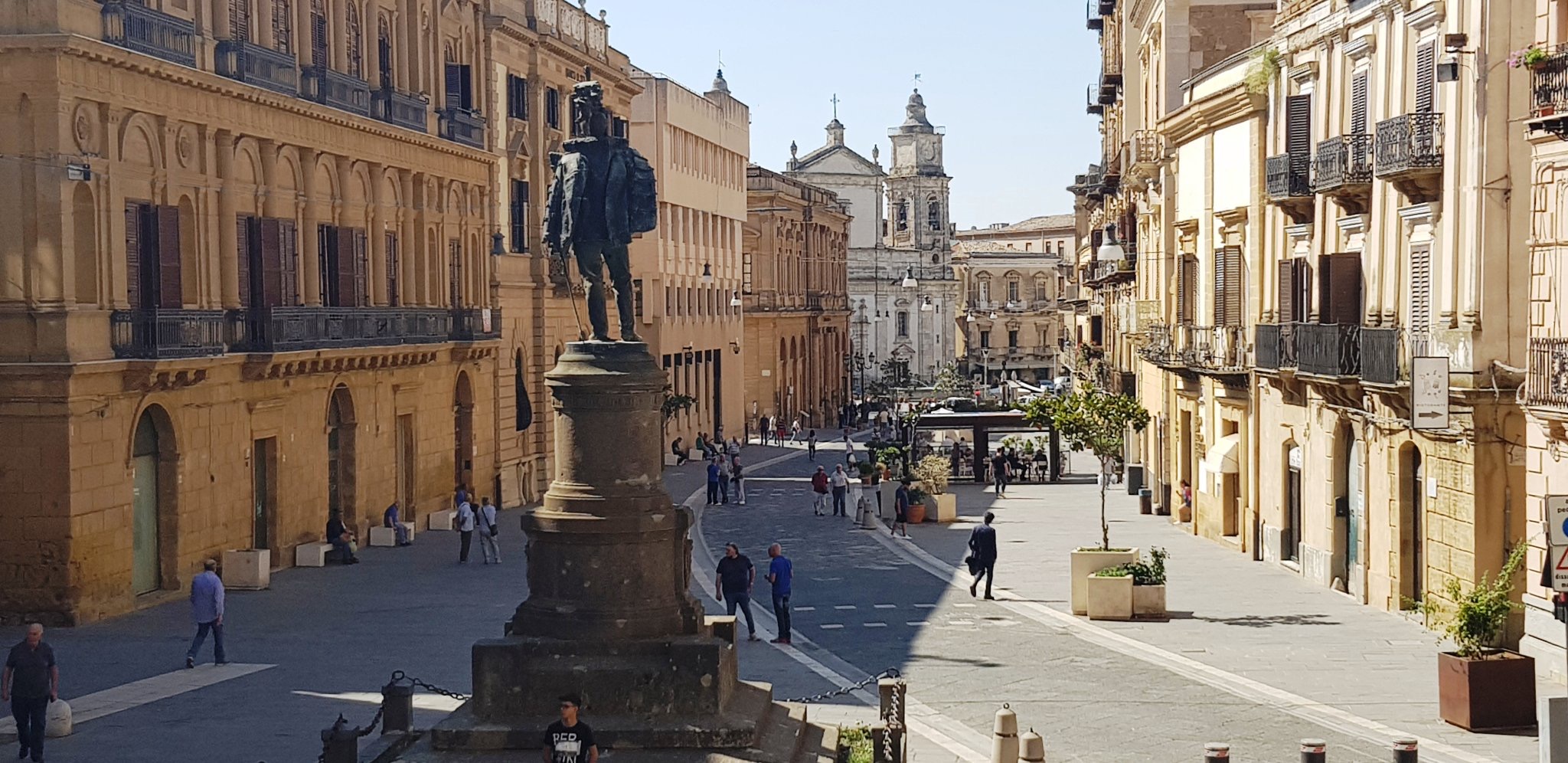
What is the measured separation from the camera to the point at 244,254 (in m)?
35.1

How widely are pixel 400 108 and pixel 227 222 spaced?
9340mm

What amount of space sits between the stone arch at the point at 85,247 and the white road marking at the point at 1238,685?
14024 mm

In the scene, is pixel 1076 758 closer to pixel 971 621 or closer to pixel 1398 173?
pixel 971 621

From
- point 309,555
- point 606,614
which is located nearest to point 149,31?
point 309,555

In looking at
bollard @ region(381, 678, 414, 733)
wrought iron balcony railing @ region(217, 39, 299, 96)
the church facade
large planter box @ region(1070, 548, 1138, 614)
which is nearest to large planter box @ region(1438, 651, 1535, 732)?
large planter box @ region(1070, 548, 1138, 614)

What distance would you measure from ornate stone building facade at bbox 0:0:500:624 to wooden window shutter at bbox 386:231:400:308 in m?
0.10

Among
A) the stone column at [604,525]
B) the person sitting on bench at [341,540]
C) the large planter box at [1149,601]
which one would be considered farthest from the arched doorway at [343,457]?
the stone column at [604,525]

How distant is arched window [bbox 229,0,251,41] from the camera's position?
34.6 metres

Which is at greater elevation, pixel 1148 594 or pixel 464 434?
pixel 464 434

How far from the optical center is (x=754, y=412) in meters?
96.4

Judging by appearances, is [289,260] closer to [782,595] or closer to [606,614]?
[782,595]

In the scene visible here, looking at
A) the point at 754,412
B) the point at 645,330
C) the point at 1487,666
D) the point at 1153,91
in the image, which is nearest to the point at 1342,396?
the point at 1487,666

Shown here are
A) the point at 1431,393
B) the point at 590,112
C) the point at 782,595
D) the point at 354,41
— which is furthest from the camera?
the point at 354,41

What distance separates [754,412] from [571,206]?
7843 cm
